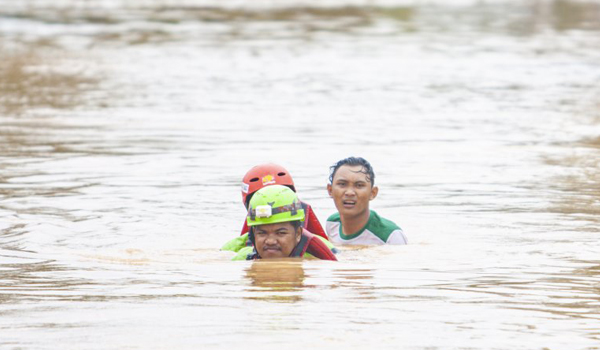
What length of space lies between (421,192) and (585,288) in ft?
20.7

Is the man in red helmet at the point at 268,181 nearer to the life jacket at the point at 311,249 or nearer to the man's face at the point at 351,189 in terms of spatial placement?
the man's face at the point at 351,189

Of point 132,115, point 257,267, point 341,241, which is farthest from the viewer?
point 132,115

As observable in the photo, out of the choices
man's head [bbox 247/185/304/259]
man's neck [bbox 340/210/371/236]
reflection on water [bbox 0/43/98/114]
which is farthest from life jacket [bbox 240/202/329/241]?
reflection on water [bbox 0/43/98/114]

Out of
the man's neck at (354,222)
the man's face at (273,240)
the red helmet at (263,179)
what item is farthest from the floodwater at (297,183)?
the red helmet at (263,179)

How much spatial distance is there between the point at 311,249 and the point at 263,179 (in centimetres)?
107

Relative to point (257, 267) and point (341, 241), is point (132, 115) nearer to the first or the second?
point (341, 241)

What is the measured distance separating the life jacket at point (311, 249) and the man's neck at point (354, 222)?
1447mm

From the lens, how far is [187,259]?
35.1ft

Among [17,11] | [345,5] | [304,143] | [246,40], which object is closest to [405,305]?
[304,143]

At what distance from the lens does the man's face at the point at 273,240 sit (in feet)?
31.3

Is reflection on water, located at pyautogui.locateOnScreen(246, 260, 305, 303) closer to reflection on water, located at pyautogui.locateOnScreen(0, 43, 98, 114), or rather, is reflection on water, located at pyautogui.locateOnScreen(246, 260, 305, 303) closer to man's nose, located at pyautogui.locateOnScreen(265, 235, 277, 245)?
man's nose, located at pyautogui.locateOnScreen(265, 235, 277, 245)

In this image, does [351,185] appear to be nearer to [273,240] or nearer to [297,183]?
[273,240]

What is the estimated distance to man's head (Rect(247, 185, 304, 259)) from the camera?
31.0ft

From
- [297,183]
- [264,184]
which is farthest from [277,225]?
[297,183]
